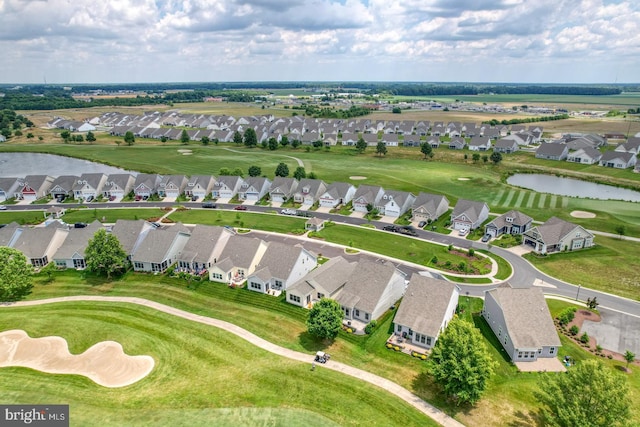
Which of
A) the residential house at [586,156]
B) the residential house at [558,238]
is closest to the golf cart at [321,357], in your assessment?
the residential house at [558,238]

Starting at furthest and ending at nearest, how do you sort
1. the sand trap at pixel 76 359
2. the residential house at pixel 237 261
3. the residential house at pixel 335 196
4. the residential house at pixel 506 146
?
the residential house at pixel 506 146 → the residential house at pixel 335 196 → the residential house at pixel 237 261 → the sand trap at pixel 76 359

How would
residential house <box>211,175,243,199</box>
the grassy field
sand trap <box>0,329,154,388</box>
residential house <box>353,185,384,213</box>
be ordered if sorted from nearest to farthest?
1. the grassy field
2. sand trap <box>0,329,154,388</box>
3. residential house <box>353,185,384,213</box>
4. residential house <box>211,175,243,199</box>

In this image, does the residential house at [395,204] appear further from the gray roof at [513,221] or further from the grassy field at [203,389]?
the grassy field at [203,389]

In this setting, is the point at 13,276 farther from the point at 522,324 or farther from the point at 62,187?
the point at 522,324

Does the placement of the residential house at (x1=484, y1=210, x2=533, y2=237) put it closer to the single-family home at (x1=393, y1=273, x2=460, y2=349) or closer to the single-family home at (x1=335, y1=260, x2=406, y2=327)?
the single-family home at (x1=335, y1=260, x2=406, y2=327)

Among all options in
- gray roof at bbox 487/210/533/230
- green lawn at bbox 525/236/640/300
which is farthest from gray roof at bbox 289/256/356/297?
gray roof at bbox 487/210/533/230

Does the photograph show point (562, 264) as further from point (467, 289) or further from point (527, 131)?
point (527, 131)
